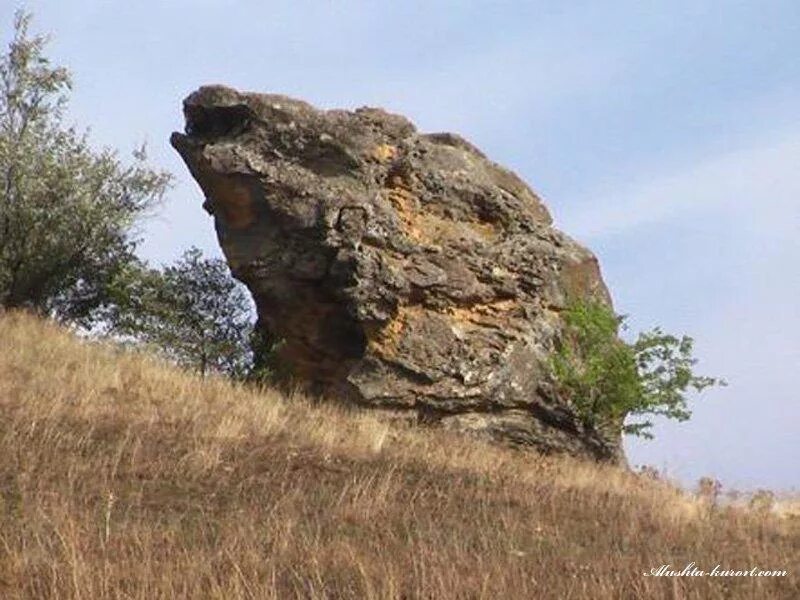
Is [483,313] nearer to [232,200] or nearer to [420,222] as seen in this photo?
[420,222]

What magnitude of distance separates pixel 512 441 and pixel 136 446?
8448mm

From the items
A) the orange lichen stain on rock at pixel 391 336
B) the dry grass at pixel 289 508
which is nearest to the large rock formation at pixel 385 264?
the orange lichen stain on rock at pixel 391 336

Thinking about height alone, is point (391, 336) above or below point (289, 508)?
above

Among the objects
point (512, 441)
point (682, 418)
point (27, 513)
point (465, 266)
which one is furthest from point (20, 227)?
point (27, 513)

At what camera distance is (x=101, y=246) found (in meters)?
22.6

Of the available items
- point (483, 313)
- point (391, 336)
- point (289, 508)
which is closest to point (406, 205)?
point (483, 313)

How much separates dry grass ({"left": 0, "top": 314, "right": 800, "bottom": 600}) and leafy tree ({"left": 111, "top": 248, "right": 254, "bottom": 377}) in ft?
10.4

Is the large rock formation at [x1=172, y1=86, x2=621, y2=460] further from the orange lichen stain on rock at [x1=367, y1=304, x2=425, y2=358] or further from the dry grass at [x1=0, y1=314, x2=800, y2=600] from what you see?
the dry grass at [x1=0, y1=314, x2=800, y2=600]

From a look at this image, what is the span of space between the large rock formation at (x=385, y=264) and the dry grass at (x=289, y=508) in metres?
1.19

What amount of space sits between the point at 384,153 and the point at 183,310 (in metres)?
5.26

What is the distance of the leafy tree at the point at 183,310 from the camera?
2214cm

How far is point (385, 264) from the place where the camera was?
62.3ft

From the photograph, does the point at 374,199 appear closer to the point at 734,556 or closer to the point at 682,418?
the point at 682,418

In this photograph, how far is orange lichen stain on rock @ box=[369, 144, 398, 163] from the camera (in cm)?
2008
